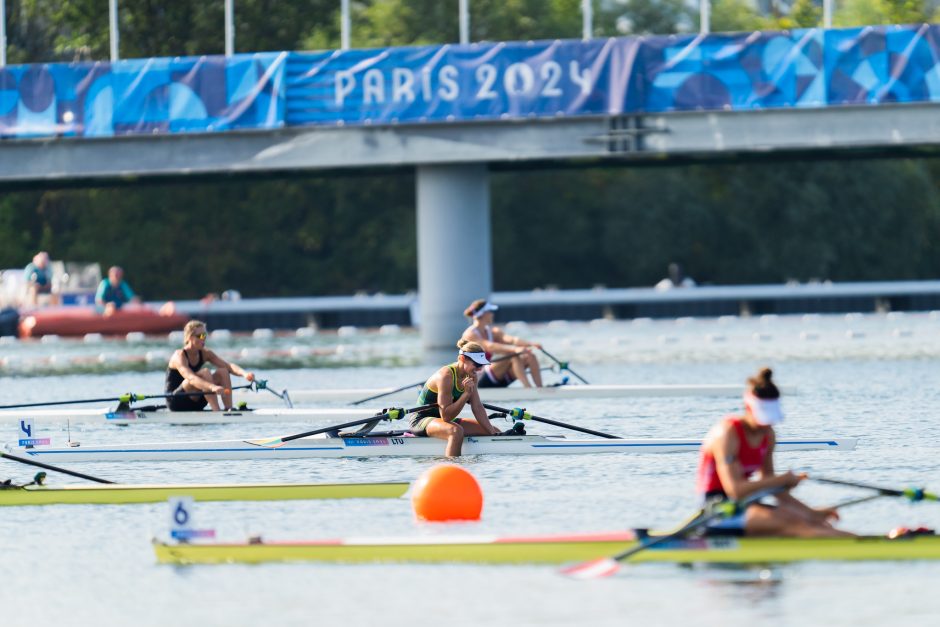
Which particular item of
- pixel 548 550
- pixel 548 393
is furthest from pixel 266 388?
pixel 548 550

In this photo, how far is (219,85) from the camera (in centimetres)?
3516

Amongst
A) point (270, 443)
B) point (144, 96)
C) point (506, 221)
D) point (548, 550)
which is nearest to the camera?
point (548, 550)

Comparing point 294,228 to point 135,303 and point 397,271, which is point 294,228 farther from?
point 135,303

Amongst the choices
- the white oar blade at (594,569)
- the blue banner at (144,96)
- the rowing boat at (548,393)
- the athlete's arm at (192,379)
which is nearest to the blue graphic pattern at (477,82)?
the blue banner at (144,96)

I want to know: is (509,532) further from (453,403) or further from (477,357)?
(453,403)

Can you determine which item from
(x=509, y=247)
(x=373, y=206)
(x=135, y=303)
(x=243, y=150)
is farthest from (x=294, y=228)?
(x=243, y=150)

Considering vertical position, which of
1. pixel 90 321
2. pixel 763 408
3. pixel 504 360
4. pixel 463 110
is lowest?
pixel 763 408

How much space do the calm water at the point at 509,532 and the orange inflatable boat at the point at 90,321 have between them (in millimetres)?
21597

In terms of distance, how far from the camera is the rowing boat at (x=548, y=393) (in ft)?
87.4

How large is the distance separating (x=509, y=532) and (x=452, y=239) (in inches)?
835

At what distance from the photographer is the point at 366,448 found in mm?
19750

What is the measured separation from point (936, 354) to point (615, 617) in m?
25.7

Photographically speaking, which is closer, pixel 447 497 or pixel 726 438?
pixel 726 438

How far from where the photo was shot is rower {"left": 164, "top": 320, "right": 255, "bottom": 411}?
23.0 meters
